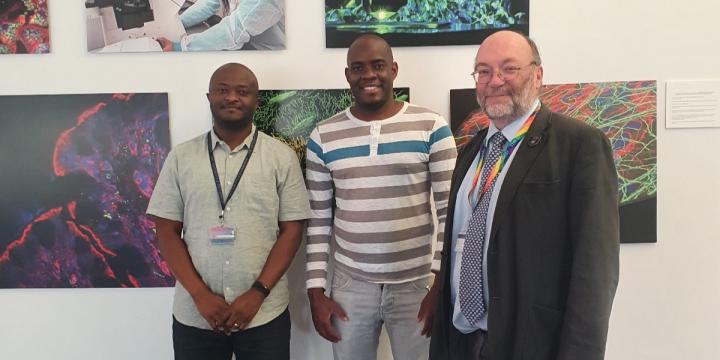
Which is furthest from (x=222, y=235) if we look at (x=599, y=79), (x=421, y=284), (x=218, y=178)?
(x=599, y=79)

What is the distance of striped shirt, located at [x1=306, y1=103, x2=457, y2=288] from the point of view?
186cm

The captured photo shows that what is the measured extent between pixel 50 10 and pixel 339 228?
1.79m

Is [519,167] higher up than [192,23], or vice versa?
[192,23]

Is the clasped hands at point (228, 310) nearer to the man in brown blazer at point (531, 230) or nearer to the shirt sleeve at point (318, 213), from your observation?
the shirt sleeve at point (318, 213)

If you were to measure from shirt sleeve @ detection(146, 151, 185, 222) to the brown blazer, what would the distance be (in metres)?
1.26

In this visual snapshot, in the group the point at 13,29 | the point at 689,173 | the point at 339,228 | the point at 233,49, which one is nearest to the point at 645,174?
the point at 689,173

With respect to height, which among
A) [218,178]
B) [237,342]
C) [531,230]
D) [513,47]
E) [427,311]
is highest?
[513,47]

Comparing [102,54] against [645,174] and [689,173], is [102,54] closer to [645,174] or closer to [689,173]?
[645,174]

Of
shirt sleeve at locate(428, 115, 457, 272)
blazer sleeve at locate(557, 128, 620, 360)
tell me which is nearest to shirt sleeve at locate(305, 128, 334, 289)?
shirt sleeve at locate(428, 115, 457, 272)

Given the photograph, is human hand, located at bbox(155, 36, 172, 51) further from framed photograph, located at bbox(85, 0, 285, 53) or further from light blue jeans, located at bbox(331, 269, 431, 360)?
light blue jeans, located at bbox(331, 269, 431, 360)

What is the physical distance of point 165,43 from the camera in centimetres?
227

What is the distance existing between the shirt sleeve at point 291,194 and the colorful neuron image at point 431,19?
0.76 meters

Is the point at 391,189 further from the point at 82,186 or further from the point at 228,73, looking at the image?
the point at 82,186

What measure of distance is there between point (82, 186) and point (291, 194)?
1.15 metres
